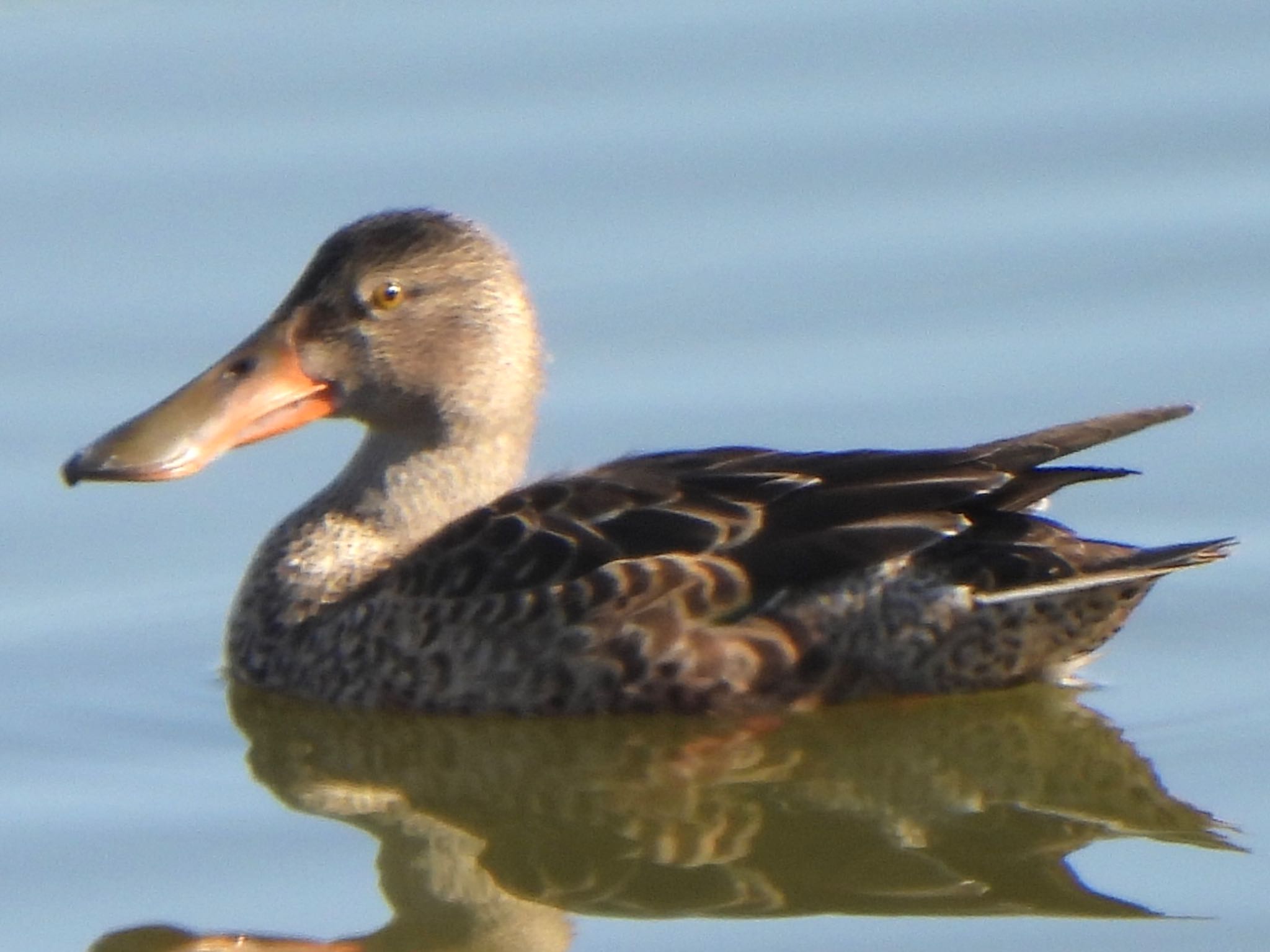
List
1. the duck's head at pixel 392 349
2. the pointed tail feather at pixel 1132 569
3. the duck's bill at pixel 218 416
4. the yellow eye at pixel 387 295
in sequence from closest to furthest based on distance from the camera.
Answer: the pointed tail feather at pixel 1132 569 → the duck's bill at pixel 218 416 → the duck's head at pixel 392 349 → the yellow eye at pixel 387 295

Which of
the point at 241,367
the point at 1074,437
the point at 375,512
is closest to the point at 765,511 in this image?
the point at 1074,437

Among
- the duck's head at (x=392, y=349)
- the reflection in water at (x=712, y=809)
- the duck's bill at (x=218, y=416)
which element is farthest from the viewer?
the duck's head at (x=392, y=349)

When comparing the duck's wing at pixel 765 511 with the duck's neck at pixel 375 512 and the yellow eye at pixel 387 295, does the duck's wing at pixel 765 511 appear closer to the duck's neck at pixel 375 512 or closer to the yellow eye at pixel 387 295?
the duck's neck at pixel 375 512

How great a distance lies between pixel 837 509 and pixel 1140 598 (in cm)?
83

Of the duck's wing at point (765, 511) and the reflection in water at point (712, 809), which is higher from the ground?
the duck's wing at point (765, 511)

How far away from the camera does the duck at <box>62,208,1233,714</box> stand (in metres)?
8.27

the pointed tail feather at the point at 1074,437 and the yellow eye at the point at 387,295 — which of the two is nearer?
the pointed tail feather at the point at 1074,437

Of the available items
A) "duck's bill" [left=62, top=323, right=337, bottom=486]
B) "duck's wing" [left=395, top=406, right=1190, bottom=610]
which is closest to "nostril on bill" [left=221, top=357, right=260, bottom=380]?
"duck's bill" [left=62, top=323, right=337, bottom=486]

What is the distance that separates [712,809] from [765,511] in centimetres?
86

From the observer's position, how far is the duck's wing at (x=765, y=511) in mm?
8203

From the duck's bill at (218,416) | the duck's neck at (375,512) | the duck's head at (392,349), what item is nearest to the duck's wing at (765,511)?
the duck's neck at (375,512)

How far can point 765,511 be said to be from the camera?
835 centimetres

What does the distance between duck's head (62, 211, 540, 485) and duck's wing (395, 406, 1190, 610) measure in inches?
19.6

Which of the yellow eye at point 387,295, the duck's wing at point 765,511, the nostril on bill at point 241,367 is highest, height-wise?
the yellow eye at point 387,295
